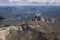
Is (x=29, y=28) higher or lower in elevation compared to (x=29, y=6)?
higher

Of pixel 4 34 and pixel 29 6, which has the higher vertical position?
pixel 4 34

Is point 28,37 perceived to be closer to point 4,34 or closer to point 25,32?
point 25,32

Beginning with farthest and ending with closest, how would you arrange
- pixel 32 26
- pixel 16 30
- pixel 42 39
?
pixel 32 26, pixel 16 30, pixel 42 39

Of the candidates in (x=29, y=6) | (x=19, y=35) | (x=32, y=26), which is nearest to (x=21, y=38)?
(x=19, y=35)

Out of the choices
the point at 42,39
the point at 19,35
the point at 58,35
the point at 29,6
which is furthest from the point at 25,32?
the point at 29,6

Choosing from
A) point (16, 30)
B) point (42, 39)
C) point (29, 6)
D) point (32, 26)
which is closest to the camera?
point (42, 39)

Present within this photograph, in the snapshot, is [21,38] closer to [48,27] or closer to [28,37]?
[28,37]

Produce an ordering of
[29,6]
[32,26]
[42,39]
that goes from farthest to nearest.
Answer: [29,6]
[32,26]
[42,39]

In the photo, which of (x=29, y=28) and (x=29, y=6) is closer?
(x=29, y=28)
